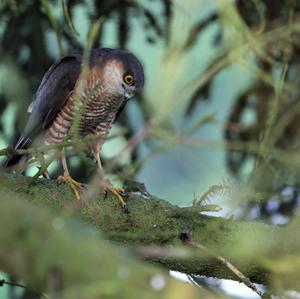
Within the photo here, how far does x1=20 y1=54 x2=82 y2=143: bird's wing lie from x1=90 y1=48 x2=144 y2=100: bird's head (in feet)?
0.45

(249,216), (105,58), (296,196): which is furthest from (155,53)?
(249,216)

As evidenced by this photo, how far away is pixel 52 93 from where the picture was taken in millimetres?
3879

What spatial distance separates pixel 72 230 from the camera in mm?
884

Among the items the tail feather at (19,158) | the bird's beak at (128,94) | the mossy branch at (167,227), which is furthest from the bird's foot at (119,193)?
the bird's beak at (128,94)

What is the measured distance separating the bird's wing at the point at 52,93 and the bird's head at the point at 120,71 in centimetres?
14

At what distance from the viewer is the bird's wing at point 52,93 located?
3.74m

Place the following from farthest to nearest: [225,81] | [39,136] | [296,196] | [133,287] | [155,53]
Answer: [225,81], [155,53], [39,136], [296,196], [133,287]

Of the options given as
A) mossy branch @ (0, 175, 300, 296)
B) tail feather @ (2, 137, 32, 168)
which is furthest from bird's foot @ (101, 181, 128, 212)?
tail feather @ (2, 137, 32, 168)

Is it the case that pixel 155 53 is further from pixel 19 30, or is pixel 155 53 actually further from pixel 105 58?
pixel 19 30

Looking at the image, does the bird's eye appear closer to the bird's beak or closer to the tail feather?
the bird's beak

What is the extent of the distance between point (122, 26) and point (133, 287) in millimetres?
2777

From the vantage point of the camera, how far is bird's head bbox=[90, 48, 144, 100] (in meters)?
3.72

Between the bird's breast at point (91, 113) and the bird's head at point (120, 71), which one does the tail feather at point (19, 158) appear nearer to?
the bird's breast at point (91, 113)

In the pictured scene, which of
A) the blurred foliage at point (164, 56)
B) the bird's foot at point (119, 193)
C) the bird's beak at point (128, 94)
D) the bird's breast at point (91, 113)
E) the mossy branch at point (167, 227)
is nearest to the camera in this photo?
the mossy branch at point (167, 227)
